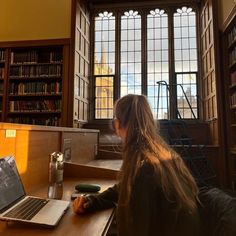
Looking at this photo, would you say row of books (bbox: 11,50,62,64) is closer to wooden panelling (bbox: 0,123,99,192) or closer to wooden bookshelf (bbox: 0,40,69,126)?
wooden bookshelf (bbox: 0,40,69,126)

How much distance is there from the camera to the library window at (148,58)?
5.50 m

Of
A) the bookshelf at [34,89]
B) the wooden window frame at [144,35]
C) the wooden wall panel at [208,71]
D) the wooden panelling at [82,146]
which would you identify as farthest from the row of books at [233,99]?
the bookshelf at [34,89]

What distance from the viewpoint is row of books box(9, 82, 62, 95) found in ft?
16.0

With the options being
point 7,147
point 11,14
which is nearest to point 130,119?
point 7,147

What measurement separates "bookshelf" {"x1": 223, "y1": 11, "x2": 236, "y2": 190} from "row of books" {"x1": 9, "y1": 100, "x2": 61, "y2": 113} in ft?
9.66

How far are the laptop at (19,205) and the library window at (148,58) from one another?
452 centimetres

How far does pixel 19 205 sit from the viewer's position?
1.00m

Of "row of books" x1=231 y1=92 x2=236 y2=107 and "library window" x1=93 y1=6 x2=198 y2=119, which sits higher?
"library window" x1=93 y1=6 x2=198 y2=119

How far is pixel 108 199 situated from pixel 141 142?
34cm

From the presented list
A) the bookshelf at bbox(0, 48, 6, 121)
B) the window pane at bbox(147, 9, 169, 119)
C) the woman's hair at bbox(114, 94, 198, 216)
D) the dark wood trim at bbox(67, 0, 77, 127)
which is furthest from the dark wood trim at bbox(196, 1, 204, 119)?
the woman's hair at bbox(114, 94, 198, 216)

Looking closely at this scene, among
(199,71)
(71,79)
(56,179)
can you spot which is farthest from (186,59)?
(56,179)

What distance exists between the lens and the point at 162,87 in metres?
5.55

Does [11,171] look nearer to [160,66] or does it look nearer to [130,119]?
[130,119]

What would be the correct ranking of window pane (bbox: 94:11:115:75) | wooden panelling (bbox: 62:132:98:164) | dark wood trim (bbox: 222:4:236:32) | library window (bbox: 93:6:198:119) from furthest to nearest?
window pane (bbox: 94:11:115:75)
library window (bbox: 93:6:198:119)
dark wood trim (bbox: 222:4:236:32)
wooden panelling (bbox: 62:132:98:164)
